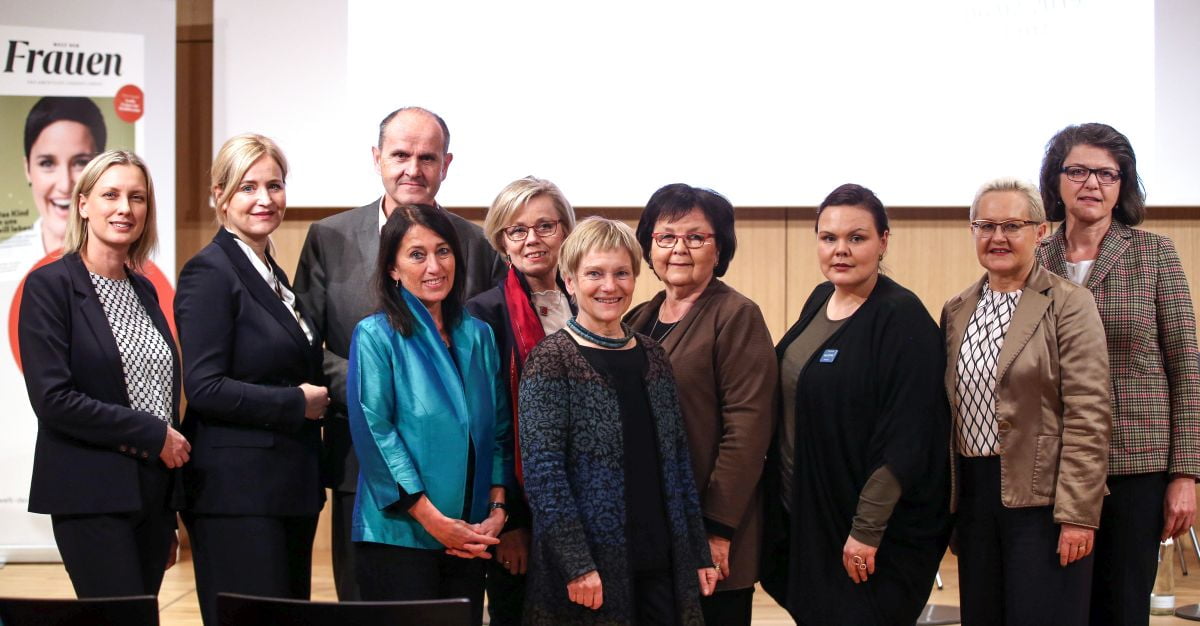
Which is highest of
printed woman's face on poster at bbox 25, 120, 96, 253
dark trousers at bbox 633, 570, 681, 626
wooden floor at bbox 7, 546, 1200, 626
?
printed woman's face on poster at bbox 25, 120, 96, 253

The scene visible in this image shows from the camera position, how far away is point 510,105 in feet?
16.0

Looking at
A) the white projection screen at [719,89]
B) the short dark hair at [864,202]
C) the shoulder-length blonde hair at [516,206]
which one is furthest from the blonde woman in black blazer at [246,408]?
the white projection screen at [719,89]

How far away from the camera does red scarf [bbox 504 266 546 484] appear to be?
2.43m

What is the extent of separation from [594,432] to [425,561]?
0.46 meters

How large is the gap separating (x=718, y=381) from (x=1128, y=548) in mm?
1078

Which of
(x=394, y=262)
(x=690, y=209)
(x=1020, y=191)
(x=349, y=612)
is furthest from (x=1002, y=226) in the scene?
(x=349, y=612)

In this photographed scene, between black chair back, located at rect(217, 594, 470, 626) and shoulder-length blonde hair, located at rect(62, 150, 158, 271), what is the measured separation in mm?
1096

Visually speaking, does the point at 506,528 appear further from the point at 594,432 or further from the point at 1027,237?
the point at 1027,237

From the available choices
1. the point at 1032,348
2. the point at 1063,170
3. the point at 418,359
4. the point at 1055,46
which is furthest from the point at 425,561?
the point at 1055,46

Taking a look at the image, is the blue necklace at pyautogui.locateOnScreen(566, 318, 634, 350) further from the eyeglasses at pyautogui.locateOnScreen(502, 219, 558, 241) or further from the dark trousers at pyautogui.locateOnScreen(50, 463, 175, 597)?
the dark trousers at pyautogui.locateOnScreen(50, 463, 175, 597)

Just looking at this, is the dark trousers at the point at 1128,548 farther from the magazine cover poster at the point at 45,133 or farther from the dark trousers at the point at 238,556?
the magazine cover poster at the point at 45,133

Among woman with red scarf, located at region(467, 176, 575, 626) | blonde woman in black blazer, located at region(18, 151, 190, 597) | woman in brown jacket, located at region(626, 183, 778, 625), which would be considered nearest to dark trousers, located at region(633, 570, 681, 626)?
woman in brown jacket, located at region(626, 183, 778, 625)

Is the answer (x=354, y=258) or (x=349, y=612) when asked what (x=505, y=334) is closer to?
(x=354, y=258)

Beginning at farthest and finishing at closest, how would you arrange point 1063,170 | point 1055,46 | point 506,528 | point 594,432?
point 1055,46 → point 1063,170 → point 506,528 → point 594,432
